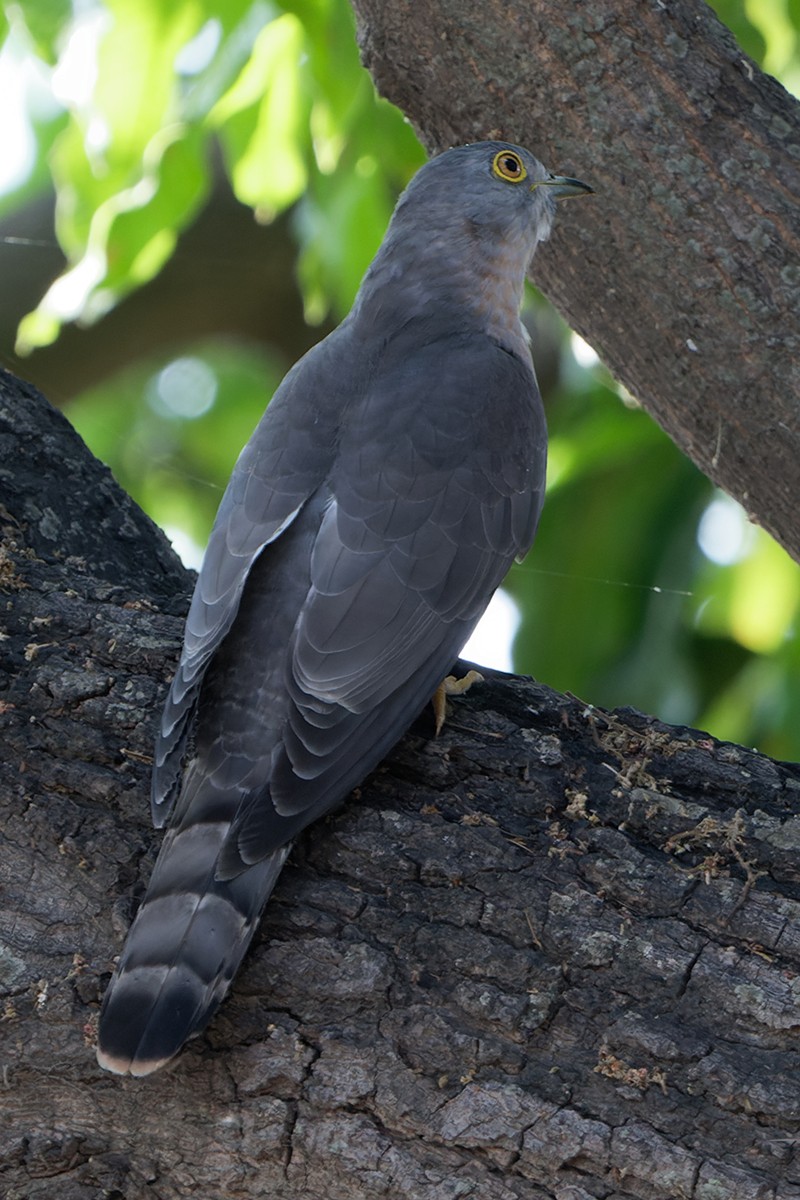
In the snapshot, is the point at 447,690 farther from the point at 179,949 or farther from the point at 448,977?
the point at 179,949

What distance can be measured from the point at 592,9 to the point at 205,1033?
2642mm

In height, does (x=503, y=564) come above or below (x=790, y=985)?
Answer: above

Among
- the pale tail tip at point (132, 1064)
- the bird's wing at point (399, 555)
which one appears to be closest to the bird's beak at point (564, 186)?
the bird's wing at point (399, 555)

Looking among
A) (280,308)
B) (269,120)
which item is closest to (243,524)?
(269,120)

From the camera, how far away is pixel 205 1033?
94.5 inches

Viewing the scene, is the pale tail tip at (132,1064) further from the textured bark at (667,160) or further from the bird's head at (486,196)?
the bird's head at (486,196)

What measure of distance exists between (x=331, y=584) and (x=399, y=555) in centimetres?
21

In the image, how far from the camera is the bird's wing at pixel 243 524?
2.79 meters

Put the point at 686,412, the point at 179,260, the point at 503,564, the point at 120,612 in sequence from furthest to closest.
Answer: the point at 179,260 → the point at 686,412 → the point at 503,564 → the point at 120,612

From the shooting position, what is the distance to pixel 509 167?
13.7ft

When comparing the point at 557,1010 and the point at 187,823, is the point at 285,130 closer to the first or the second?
the point at 187,823

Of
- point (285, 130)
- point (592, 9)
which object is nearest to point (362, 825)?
point (592, 9)

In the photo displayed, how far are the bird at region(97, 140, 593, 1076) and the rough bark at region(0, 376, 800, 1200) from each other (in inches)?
3.9

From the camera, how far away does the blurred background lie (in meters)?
4.66
